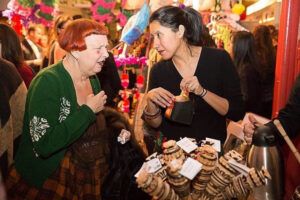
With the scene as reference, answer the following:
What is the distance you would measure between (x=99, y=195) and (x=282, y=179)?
75 centimetres

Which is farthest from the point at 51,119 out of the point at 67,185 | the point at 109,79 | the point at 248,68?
the point at 248,68

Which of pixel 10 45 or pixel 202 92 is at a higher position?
pixel 10 45

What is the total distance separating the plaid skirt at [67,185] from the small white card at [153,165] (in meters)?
0.52

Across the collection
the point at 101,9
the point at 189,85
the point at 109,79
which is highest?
the point at 101,9

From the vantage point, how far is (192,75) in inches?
63.1

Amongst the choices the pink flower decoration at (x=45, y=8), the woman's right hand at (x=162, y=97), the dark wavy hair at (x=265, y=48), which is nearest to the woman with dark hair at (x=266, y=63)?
the dark wavy hair at (x=265, y=48)

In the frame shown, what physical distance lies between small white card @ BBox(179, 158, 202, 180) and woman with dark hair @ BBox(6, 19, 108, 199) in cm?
56

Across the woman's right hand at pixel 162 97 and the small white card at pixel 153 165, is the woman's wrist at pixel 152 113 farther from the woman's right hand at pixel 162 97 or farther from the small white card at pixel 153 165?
the small white card at pixel 153 165

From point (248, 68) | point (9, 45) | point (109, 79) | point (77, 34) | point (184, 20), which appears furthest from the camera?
point (109, 79)

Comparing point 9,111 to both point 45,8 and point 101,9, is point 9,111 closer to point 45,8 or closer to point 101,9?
point 101,9

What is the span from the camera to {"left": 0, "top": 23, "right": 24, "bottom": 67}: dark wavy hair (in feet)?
7.65

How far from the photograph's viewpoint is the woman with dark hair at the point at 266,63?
105 inches

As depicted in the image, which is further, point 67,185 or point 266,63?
point 266,63

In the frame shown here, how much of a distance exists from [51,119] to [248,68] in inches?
72.6
